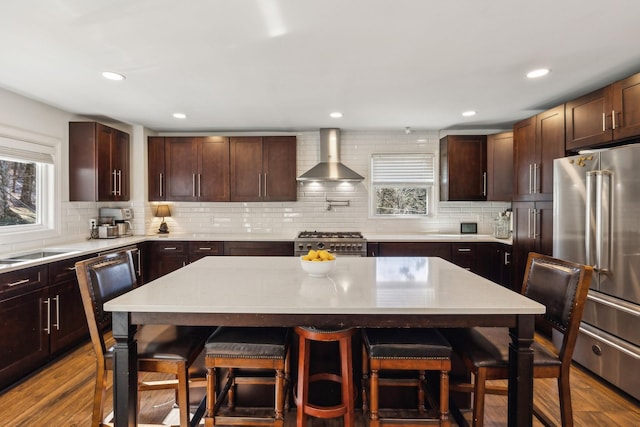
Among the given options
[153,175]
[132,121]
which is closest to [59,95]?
[132,121]

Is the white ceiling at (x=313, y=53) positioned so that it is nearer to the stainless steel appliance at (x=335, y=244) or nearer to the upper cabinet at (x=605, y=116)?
the upper cabinet at (x=605, y=116)

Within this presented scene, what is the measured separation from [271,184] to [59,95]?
233cm

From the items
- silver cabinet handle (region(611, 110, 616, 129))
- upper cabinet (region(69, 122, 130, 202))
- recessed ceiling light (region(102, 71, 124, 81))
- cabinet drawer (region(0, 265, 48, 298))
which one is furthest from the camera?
upper cabinet (region(69, 122, 130, 202))

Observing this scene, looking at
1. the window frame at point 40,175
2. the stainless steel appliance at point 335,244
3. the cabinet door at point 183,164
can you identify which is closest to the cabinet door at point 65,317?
the window frame at point 40,175

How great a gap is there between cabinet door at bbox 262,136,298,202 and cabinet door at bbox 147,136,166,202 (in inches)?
54.2

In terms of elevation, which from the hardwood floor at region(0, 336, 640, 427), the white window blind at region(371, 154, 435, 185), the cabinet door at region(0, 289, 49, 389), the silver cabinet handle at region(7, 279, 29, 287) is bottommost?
the hardwood floor at region(0, 336, 640, 427)

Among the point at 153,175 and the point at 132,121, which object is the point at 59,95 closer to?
the point at 132,121

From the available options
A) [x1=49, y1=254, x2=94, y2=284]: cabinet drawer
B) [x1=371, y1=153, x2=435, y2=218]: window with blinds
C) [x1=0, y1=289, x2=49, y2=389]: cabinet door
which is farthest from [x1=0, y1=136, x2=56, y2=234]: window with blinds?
[x1=371, y1=153, x2=435, y2=218]: window with blinds

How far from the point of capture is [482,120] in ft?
13.5

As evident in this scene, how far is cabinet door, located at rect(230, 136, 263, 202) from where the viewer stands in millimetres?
4410

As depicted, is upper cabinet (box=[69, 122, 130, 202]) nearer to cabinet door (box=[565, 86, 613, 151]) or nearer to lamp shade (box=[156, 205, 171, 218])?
lamp shade (box=[156, 205, 171, 218])

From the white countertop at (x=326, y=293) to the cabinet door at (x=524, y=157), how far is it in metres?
1.84

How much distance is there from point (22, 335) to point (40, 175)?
1740 millimetres

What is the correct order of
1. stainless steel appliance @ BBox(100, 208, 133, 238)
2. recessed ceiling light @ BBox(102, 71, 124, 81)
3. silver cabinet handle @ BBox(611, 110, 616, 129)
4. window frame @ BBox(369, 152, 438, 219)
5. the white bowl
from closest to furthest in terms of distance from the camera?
the white bowl, silver cabinet handle @ BBox(611, 110, 616, 129), recessed ceiling light @ BBox(102, 71, 124, 81), stainless steel appliance @ BBox(100, 208, 133, 238), window frame @ BBox(369, 152, 438, 219)
